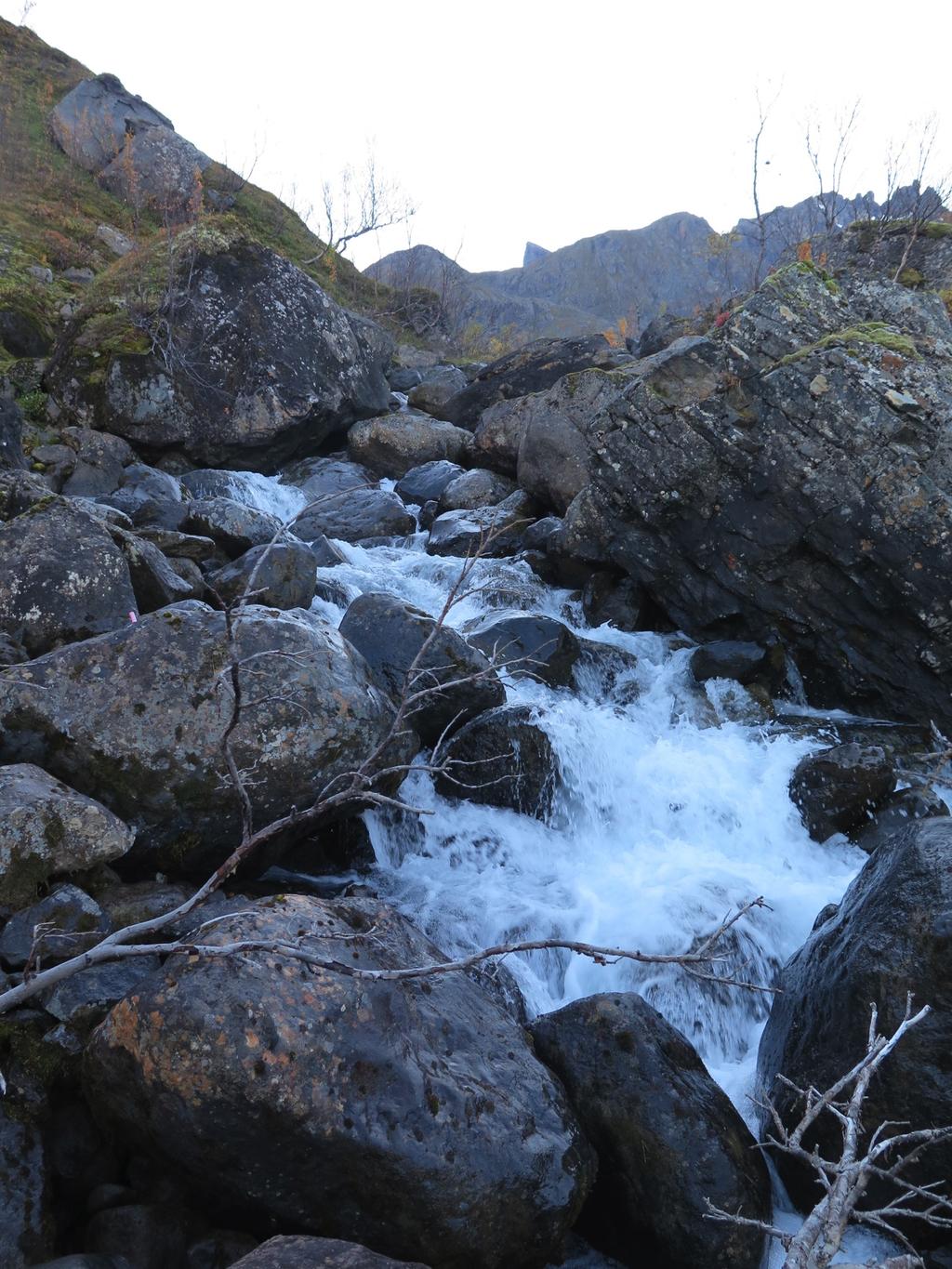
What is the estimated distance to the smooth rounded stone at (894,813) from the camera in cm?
763

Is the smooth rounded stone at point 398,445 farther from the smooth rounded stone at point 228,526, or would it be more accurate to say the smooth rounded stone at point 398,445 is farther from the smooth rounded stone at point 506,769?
the smooth rounded stone at point 506,769

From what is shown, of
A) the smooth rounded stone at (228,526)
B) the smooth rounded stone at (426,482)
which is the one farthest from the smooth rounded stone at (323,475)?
Result: the smooth rounded stone at (228,526)

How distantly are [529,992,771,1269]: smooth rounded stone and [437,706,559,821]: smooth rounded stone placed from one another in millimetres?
3242

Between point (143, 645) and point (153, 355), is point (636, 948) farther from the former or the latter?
point (153, 355)

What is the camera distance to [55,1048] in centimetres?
388

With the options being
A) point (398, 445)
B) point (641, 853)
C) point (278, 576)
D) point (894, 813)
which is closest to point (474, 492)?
point (398, 445)

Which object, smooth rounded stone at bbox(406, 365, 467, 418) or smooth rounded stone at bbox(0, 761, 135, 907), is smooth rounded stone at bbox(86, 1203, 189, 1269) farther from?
smooth rounded stone at bbox(406, 365, 467, 418)

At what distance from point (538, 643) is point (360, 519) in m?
5.63

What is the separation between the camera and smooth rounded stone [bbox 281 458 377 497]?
15.8 meters

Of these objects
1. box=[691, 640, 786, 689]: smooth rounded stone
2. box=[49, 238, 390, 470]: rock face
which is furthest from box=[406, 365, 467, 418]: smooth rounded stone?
box=[691, 640, 786, 689]: smooth rounded stone

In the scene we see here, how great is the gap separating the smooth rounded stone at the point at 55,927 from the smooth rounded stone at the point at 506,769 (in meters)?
3.90

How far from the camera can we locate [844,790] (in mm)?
7855

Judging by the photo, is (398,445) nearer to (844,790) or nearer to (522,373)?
(522,373)

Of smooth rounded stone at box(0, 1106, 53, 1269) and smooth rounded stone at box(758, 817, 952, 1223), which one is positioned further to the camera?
smooth rounded stone at box(758, 817, 952, 1223)
